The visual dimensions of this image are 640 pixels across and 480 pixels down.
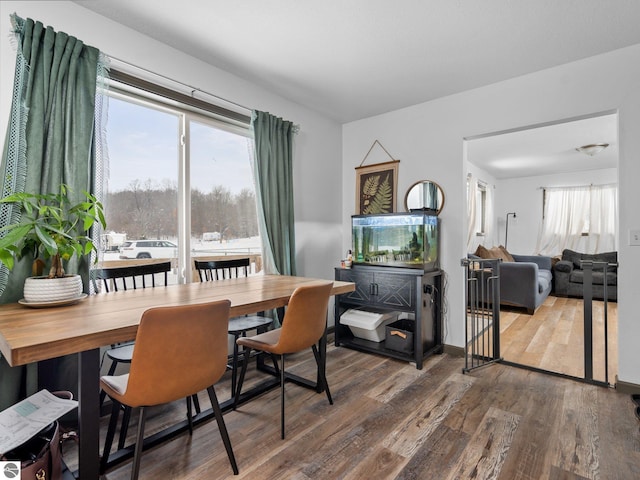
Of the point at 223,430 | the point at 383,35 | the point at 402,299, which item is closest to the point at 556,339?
the point at 402,299

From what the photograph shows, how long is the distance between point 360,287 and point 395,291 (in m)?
0.36

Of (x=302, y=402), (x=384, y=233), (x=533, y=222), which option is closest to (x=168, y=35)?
(x=384, y=233)

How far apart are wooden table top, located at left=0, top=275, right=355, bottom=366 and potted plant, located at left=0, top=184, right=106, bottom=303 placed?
86 millimetres

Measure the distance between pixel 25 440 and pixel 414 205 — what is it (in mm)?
3141

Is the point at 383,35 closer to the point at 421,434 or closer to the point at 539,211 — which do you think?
the point at 421,434

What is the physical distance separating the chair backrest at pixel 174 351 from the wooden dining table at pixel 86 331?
0.29ft

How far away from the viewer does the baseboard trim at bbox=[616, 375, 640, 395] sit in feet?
7.52

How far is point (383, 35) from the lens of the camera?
2.24 metres

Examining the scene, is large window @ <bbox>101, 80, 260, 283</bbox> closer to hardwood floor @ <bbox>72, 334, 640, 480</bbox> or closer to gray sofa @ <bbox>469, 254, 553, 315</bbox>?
hardwood floor @ <bbox>72, 334, 640, 480</bbox>

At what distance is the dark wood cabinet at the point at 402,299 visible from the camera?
284 cm

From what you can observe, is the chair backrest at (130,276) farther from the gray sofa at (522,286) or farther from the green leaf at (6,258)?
the gray sofa at (522,286)

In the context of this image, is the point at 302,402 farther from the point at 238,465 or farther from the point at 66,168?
the point at 66,168

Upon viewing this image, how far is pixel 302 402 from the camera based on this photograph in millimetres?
2184

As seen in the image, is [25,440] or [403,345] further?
[403,345]
